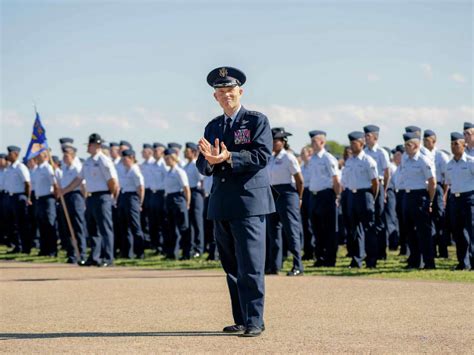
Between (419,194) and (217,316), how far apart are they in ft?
22.2

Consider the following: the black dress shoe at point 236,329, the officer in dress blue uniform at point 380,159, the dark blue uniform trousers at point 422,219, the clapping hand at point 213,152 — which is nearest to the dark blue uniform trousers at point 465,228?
the dark blue uniform trousers at point 422,219

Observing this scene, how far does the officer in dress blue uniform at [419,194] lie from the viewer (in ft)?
52.5

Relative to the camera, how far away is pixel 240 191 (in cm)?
871

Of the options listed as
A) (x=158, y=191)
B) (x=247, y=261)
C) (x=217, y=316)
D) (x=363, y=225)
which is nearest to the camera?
(x=247, y=261)

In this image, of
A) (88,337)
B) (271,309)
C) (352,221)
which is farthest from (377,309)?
(352,221)

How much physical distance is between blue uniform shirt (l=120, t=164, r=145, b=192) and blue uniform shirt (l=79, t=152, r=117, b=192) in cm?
279

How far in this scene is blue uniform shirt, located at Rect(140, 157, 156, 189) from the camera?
73.7 ft

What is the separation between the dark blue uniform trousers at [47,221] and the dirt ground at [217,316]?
6128 mm

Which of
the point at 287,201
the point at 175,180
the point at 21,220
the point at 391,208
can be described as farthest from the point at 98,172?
the point at 391,208

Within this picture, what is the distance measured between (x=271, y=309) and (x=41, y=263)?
1020 centimetres

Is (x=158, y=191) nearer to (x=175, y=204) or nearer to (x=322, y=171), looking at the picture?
(x=175, y=204)

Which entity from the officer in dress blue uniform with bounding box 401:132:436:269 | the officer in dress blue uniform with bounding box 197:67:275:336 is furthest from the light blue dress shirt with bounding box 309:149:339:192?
the officer in dress blue uniform with bounding box 197:67:275:336

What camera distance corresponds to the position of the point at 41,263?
1998 centimetres

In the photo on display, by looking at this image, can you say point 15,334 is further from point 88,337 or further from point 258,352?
point 258,352
